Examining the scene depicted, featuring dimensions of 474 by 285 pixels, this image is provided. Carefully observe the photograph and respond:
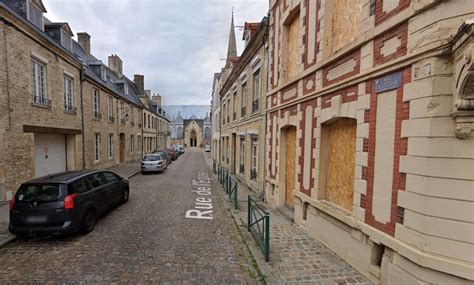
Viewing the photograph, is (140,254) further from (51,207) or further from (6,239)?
(6,239)

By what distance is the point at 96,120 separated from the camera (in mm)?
14180

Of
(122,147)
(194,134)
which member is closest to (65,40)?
(122,147)

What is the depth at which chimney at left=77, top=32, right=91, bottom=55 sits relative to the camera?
56.4ft

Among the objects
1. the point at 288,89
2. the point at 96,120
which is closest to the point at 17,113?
the point at 96,120

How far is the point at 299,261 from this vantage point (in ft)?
13.6

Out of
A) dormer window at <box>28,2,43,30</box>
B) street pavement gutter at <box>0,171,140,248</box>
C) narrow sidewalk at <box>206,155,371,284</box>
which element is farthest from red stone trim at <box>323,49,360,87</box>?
dormer window at <box>28,2,43,30</box>

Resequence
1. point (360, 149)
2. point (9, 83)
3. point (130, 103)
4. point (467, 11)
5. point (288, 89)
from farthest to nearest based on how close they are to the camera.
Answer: point (130, 103)
point (9, 83)
point (288, 89)
point (360, 149)
point (467, 11)

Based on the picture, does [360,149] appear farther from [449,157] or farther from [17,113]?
[17,113]

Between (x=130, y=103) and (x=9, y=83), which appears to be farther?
(x=130, y=103)

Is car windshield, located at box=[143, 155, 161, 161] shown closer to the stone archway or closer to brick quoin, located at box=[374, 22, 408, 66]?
brick quoin, located at box=[374, 22, 408, 66]

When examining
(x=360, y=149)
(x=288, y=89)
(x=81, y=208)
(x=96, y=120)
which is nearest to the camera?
(x=360, y=149)

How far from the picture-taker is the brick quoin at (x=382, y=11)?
301cm

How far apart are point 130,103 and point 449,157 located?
23.0 m

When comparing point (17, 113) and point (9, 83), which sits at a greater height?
point (9, 83)
